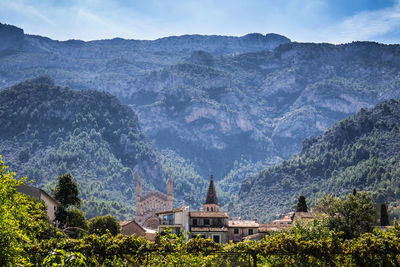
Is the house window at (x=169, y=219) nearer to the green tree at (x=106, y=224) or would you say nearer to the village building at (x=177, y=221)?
the village building at (x=177, y=221)

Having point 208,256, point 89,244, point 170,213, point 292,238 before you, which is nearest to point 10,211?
point 89,244

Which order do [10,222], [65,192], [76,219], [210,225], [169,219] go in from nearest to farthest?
[10,222], [76,219], [65,192], [210,225], [169,219]

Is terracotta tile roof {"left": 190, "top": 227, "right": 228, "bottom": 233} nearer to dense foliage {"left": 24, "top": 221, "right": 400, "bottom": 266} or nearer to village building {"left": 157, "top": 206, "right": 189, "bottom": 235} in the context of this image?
village building {"left": 157, "top": 206, "right": 189, "bottom": 235}

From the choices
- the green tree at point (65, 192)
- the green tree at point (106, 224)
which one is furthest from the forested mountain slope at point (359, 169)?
the green tree at point (65, 192)

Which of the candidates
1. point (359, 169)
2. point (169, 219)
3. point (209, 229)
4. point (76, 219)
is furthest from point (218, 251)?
point (359, 169)

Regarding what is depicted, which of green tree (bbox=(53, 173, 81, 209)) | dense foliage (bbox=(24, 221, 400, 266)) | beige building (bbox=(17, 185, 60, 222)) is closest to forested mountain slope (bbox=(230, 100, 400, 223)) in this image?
green tree (bbox=(53, 173, 81, 209))

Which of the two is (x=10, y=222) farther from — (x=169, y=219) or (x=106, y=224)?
(x=169, y=219)

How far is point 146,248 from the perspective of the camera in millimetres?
22656

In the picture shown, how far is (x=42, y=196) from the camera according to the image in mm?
59062

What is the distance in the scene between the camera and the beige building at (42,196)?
55.8 m

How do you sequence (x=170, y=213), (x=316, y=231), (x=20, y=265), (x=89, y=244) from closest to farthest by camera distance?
(x=20, y=265) < (x=89, y=244) < (x=316, y=231) < (x=170, y=213)

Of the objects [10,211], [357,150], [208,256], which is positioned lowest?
[208,256]

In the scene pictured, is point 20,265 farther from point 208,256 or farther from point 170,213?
point 170,213

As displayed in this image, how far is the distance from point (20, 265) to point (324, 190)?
163319 mm
